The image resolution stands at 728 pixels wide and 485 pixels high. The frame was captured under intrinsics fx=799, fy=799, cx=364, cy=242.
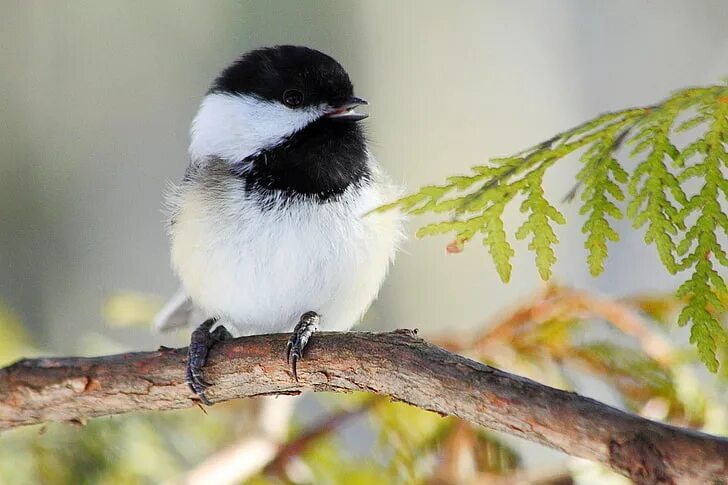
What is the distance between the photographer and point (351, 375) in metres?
0.89

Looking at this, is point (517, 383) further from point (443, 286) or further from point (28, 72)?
point (28, 72)

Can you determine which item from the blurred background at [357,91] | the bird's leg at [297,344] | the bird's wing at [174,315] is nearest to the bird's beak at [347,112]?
the bird's leg at [297,344]

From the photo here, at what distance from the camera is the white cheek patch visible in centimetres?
119

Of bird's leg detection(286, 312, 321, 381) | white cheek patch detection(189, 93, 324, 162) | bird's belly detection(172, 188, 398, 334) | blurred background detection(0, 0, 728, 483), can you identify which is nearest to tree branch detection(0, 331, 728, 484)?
bird's leg detection(286, 312, 321, 381)

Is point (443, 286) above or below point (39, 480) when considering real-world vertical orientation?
below

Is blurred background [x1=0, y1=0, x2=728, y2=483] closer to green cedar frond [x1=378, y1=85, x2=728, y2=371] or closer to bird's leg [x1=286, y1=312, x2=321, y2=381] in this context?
bird's leg [x1=286, y1=312, x2=321, y2=381]

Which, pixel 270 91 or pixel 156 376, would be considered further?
pixel 270 91

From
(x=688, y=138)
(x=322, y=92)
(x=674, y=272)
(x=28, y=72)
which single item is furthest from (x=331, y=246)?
(x=28, y=72)

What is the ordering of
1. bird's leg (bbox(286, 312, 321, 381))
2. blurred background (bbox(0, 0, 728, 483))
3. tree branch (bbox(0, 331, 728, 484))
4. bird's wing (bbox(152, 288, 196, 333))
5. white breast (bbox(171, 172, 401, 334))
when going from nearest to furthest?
tree branch (bbox(0, 331, 728, 484)), bird's leg (bbox(286, 312, 321, 381)), white breast (bbox(171, 172, 401, 334)), bird's wing (bbox(152, 288, 196, 333)), blurred background (bbox(0, 0, 728, 483))

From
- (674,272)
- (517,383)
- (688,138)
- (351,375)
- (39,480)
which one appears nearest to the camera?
(674,272)

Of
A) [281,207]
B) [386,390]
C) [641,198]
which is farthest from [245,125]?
[641,198]

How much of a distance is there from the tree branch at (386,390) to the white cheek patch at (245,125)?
1.04 ft

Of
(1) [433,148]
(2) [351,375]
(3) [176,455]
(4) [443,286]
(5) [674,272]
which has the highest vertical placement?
(5) [674,272]

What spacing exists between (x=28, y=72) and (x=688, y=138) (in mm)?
2307
